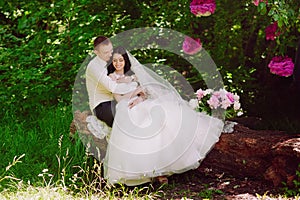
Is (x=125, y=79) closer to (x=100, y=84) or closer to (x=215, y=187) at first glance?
(x=100, y=84)

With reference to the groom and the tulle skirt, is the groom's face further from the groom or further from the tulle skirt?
the tulle skirt

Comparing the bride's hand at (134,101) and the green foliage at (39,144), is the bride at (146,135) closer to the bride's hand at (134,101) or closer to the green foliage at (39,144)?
the bride's hand at (134,101)

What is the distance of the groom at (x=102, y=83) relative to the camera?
3745 mm

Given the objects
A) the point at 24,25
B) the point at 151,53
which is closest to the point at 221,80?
the point at 151,53

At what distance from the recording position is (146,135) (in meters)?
3.71

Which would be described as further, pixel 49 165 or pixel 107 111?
pixel 49 165

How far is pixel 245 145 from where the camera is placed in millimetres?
3893

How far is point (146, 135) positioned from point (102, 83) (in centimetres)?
48

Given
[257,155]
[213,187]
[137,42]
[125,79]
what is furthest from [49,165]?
[257,155]

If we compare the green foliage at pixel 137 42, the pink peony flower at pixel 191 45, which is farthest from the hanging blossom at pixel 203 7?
the green foliage at pixel 137 42

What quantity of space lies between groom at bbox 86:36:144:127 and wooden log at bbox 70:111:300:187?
0.42m

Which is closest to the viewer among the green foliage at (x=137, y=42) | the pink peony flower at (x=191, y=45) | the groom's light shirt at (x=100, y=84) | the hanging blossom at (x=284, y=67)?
the groom's light shirt at (x=100, y=84)

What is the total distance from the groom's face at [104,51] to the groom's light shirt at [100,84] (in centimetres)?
3

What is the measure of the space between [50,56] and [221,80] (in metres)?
1.87
